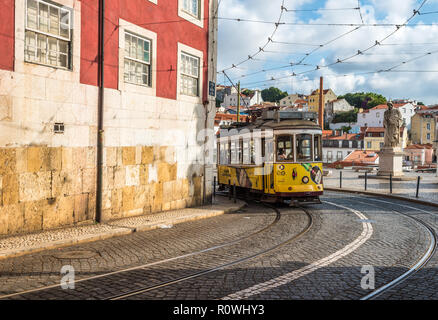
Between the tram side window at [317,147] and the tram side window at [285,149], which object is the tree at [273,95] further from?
the tram side window at [285,149]

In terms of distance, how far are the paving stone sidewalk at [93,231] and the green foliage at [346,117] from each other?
117m

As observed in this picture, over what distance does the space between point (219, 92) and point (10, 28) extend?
13494 cm

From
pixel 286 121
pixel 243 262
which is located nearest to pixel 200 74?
pixel 286 121

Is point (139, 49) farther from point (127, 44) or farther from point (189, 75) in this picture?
point (189, 75)

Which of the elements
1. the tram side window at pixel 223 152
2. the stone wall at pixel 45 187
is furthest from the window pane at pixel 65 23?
the tram side window at pixel 223 152

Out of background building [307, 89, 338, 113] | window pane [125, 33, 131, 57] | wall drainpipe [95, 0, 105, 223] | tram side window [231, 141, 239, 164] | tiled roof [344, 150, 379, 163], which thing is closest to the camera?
wall drainpipe [95, 0, 105, 223]

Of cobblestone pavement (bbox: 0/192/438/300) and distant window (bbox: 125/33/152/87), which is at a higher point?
distant window (bbox: 125/33/152/87)

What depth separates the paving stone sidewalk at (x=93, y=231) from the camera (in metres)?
7.84

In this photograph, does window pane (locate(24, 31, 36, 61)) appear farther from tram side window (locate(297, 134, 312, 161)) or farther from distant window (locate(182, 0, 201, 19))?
tram side window (locate(297, 134, 312, 161))

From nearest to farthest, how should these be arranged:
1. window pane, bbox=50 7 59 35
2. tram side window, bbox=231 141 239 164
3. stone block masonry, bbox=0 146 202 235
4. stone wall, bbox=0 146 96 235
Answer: stone wall, bbox=0 146 96 235
stone block masonry, bbox=0 146 202 235
window pane, bbox=50 7 59 35
tram side window, bbox=231 141 239 164

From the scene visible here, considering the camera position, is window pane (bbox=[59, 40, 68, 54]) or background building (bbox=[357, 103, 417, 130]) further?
background building (bbox=[357, 103, 417, 130])

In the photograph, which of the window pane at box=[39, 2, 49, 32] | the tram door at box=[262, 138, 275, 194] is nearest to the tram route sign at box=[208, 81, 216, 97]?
the tram door at box=[262, 138, 275, 194]

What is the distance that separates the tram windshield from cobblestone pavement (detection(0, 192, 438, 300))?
301cm

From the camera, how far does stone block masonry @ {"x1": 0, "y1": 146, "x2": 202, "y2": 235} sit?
871 cm
